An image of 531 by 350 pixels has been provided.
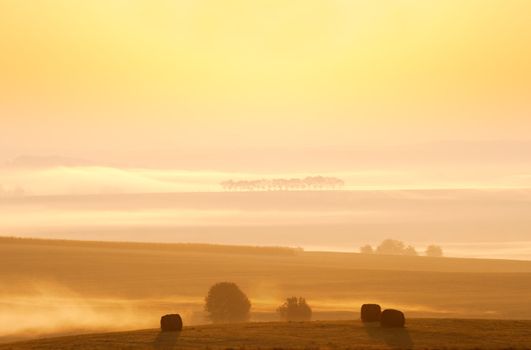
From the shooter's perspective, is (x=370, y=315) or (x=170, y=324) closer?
(x=170, y=324)

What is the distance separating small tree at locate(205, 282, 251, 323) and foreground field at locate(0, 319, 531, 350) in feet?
152

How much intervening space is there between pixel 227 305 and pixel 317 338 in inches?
2241

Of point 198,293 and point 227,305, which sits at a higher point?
point 198,293

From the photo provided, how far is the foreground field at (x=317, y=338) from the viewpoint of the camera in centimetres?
6469

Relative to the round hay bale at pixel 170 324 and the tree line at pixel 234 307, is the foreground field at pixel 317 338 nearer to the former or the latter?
the round hay bale at pixel 170 324

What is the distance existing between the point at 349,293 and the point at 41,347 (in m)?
98.8

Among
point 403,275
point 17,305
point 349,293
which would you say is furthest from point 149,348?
point 403,275

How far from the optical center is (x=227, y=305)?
408 ft

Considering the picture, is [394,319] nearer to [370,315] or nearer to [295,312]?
[370,315]

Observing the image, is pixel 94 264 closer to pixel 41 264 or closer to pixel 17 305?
pixel 41 264

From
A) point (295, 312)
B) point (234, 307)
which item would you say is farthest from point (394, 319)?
point (234, 307)

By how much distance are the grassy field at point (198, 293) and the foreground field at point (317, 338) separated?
3740 centimetres

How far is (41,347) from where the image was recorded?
6675 cm

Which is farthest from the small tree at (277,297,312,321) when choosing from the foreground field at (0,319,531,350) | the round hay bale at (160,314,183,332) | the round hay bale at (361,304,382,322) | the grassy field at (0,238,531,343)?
the round hay bale at (160,314,183,332)
